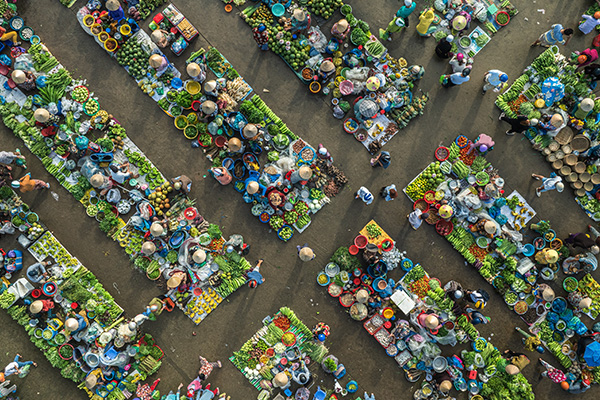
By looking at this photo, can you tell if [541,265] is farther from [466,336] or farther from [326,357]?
[326,357]

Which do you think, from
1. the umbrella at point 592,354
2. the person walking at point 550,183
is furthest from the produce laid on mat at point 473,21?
the umbrella at point 592,354

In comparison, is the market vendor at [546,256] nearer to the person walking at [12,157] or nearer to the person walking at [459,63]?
the person walking at [459,63]

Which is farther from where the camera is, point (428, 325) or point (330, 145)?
point (330, 145)

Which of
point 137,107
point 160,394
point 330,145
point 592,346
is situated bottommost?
point 592,346

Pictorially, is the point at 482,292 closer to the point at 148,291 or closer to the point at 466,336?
the point at 466,336

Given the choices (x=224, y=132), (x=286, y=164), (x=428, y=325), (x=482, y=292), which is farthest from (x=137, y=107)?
(x=482, y=292)

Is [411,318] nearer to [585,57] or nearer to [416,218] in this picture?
[416,218]

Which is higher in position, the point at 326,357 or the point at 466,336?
the point at 326,357

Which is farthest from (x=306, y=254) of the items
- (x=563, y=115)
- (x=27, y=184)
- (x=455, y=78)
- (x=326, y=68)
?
(x=563, y=115)
